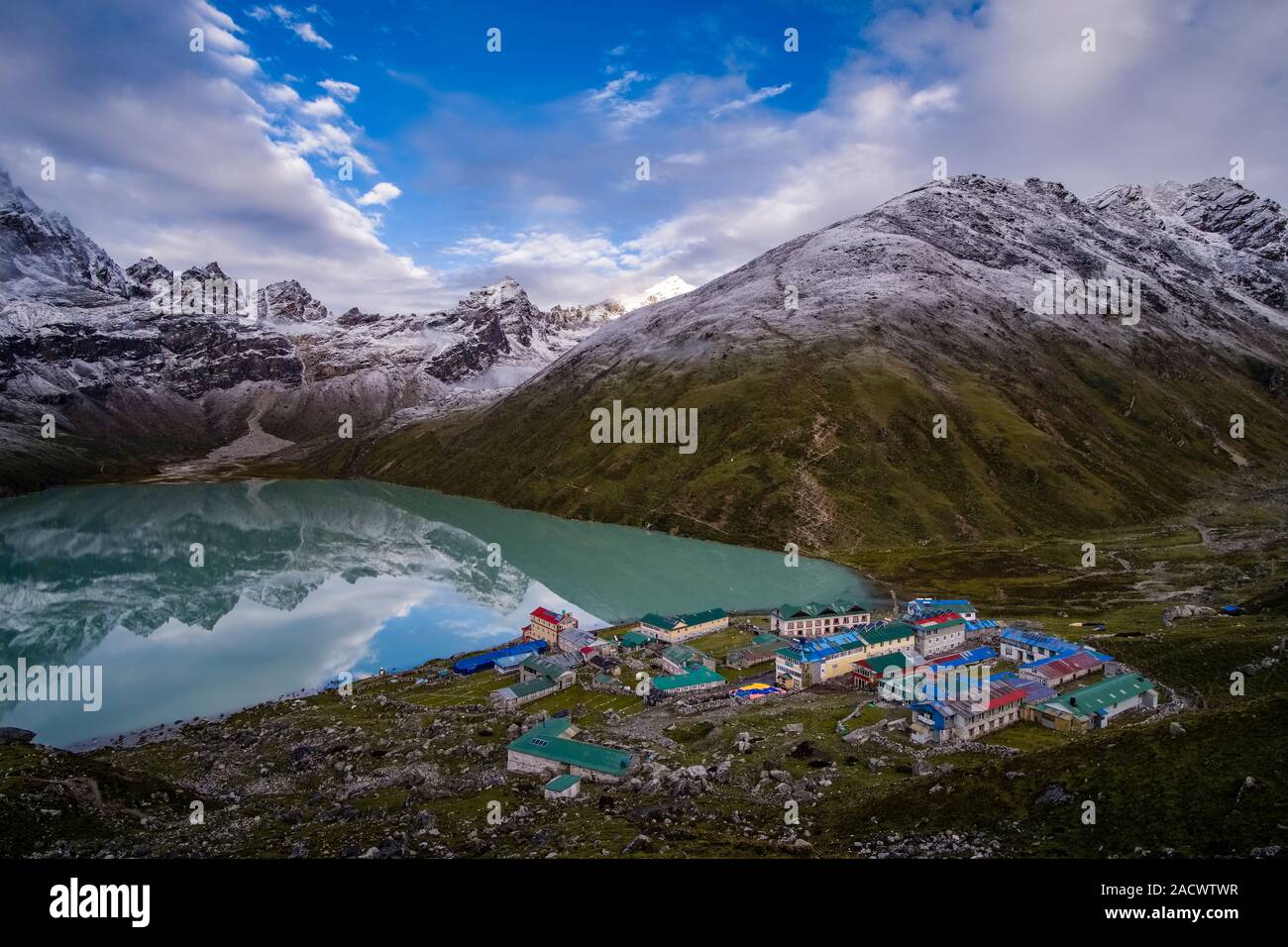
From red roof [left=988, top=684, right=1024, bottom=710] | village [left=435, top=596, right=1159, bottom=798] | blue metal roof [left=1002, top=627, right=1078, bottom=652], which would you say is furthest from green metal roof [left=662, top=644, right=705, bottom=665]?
blue metal roof [left=1002, top=627, right=1078, bottom=652]

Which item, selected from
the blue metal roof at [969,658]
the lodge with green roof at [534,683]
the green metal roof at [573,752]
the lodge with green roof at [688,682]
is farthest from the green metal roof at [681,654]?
the green metal roof at [573,752]

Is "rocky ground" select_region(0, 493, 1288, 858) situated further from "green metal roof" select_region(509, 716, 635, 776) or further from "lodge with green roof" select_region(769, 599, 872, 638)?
"lodge with green roof" select_region(769, 599, 872, 638)

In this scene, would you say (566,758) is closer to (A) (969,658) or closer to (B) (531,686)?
(B) (531,686)

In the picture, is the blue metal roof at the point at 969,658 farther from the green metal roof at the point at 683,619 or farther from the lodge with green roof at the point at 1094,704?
the green metal roof at the point at 683,619

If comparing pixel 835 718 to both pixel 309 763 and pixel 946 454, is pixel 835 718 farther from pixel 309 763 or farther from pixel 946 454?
pixel 946 454
